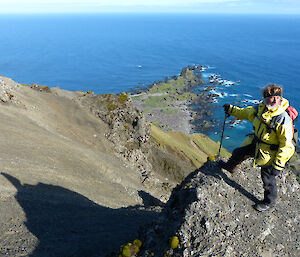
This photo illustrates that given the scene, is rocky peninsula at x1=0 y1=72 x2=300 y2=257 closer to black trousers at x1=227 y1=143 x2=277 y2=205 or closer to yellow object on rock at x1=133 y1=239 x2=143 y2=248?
yellow object on rock at x1=133 y1=239 x2=143 y2=248

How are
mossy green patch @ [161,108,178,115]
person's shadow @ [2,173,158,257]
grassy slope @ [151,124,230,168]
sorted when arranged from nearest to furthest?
person's shadow @ [2,173,158,257] → grassy slope @ [151,124,230,168] → mossy green patch @ [161,108,178,115]

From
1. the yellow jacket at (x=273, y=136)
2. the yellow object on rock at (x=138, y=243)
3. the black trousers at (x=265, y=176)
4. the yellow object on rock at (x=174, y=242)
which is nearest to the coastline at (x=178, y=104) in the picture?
the black trousers at (x=265, y=176)

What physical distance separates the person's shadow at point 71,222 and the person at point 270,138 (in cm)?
591

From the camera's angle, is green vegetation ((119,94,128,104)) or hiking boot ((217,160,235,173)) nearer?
hiking boot ((217,160,235,173))

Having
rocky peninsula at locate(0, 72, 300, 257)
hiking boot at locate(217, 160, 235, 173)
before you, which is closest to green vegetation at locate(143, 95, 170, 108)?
rocky peninsula at locate(0, 72, 300, 257)

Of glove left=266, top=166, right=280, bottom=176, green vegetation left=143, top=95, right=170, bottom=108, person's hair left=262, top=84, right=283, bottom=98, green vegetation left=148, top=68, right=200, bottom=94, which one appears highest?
person's hair left=262, top=84, right=283, bottom=98

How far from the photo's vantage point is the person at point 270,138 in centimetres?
891

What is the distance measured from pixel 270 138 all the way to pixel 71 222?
1424cm

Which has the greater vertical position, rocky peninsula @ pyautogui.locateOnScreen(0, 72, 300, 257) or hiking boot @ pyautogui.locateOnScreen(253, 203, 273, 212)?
hiking boot @ pyautogui.locateOnScreen(253, 203, 273, 212)

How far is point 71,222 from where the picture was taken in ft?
55.5

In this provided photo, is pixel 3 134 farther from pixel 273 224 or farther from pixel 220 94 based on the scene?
pixel 220 94

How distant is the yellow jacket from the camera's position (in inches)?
348

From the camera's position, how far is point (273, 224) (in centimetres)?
1031

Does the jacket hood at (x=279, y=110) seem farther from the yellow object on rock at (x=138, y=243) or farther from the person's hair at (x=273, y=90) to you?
the yellow object on rock at (x=138, y=243)
